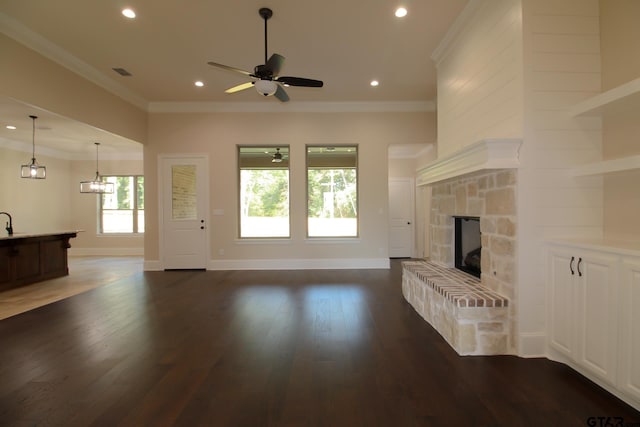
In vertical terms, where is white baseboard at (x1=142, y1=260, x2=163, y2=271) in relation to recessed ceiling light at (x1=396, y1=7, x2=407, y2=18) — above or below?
below

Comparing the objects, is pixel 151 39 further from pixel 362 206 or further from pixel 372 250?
pixel 372 250

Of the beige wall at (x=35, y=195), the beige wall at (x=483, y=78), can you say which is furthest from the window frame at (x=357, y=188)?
the beige wall at (x=35, y=195)

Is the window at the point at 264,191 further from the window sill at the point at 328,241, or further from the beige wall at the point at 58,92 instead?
the beige wall at the point at 58,92

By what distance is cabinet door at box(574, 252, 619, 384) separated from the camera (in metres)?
1.79

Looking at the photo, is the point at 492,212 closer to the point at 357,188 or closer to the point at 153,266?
the point at 357,188

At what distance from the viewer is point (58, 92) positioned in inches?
159

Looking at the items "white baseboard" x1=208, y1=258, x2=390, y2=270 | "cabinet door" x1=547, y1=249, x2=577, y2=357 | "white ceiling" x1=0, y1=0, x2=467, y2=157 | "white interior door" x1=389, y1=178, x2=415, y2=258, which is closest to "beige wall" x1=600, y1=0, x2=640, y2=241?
"cabinet door" x1=547, y1=249, x2=577, y2=357

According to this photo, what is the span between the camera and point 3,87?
3348 millimetres

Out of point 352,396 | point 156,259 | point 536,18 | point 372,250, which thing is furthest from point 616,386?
point 156,259

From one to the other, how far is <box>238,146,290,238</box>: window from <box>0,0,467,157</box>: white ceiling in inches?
55.0

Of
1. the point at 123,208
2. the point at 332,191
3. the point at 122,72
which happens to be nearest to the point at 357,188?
the point at 332,191

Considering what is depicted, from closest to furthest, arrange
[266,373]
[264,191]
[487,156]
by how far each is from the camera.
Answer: [266,373]
[487,156]
[264,191]

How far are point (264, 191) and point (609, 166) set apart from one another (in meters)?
5.31

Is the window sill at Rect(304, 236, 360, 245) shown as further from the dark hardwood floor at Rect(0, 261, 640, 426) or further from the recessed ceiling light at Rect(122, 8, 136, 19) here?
the recessed ceiling light at Rect(122, 8, 136, 19)
